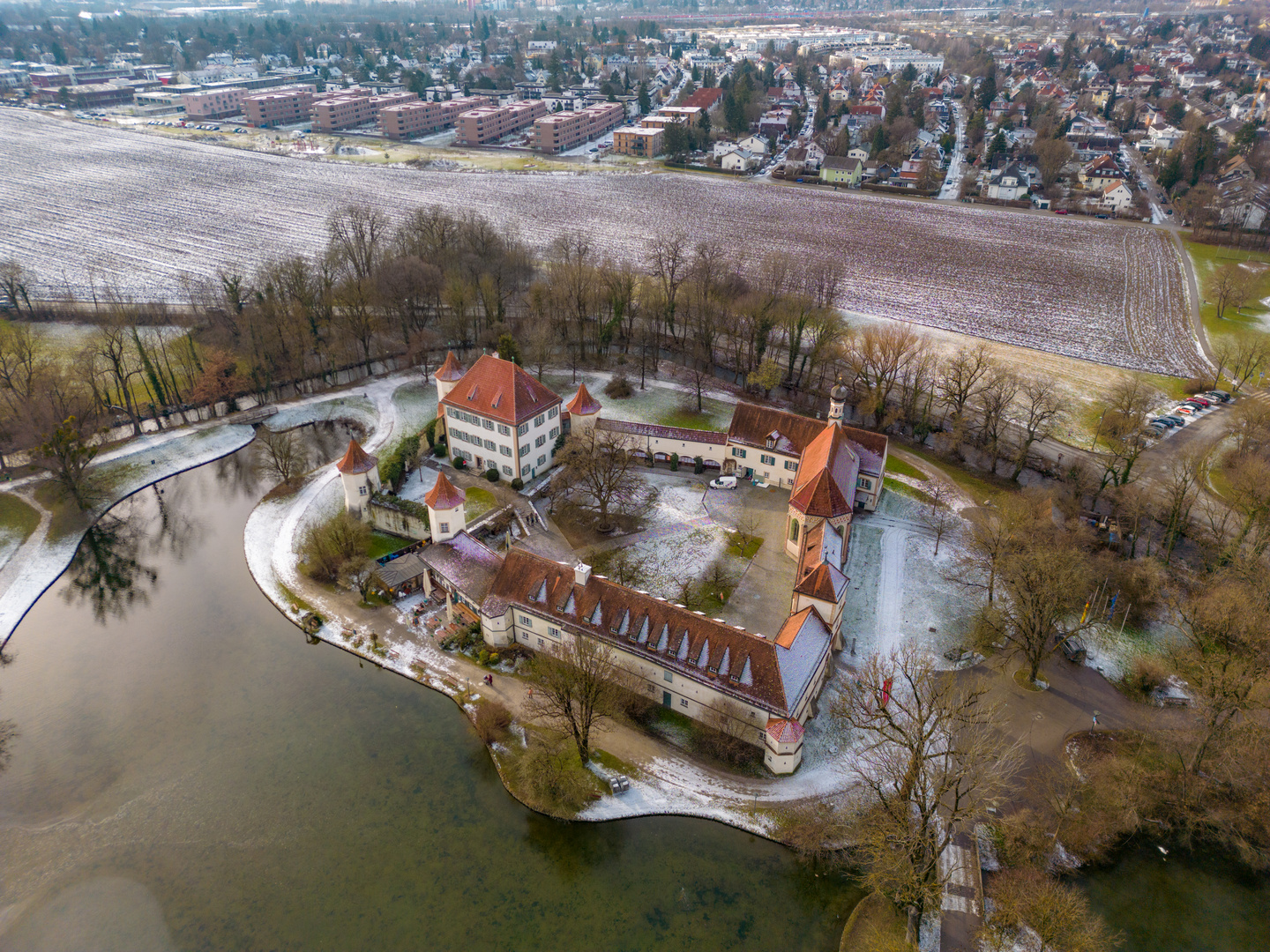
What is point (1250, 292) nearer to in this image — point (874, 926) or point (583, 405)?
point (583, 405)

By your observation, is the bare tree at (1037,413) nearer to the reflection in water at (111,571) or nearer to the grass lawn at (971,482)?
the grass lawn at (971,482)

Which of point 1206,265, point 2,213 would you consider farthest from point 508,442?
point 2,213

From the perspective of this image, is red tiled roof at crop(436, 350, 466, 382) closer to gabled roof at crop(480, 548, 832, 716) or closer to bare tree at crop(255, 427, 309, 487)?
bare tree at crop(255, 427, 309, 487)

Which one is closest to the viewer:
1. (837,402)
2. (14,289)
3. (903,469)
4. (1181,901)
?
(1181,901)

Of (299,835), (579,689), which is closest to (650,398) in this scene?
(579,689)

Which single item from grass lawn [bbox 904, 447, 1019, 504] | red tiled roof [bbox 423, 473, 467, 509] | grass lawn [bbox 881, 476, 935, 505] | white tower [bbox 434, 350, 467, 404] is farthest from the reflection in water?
grass lawn [bbox 904, 447, 1019, 504]

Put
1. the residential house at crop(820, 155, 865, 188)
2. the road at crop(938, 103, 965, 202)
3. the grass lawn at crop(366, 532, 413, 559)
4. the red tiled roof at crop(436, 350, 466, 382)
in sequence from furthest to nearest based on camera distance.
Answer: the residential house at crop(820, 155, 865, 188)
the road at crop(938, 103, 965, 202)
the red tiled roof at crop(436, 350, 466, 382)
the grass lawn at crop(366, 532, 413, 559)

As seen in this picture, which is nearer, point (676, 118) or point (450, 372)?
point (450, 372)
